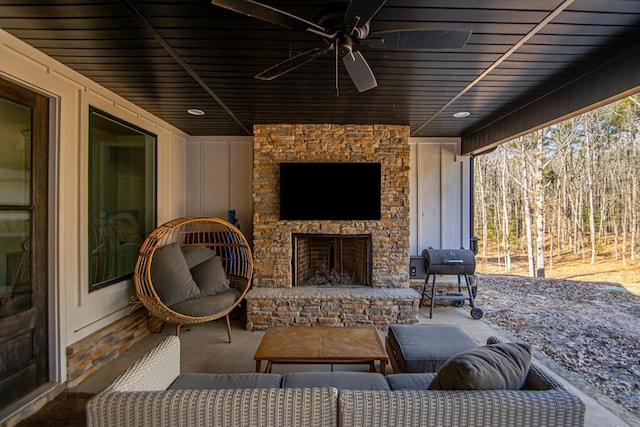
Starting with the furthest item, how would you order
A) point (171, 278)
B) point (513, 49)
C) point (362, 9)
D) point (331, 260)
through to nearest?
point (331, 260), point (171, 278), point (513, 49), point (362, 9)

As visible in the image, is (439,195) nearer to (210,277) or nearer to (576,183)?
(210,277)

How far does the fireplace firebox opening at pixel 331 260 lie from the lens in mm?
4324

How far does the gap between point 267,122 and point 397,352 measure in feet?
10.1

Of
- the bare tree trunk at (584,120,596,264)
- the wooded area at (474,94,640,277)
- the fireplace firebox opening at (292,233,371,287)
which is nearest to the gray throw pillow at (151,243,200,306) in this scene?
the fireplace firebox opening at (292,233,371,287)

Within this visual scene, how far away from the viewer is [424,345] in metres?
2.38

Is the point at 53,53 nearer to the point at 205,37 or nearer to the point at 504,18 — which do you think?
the point at 205,37

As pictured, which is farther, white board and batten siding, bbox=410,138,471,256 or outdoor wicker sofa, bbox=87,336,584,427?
white board and batten siding, bbox=410,138,471,256

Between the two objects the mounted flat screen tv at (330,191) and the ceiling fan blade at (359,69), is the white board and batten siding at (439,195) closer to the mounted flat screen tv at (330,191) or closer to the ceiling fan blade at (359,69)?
the mounted flat screen tv at (330,191)

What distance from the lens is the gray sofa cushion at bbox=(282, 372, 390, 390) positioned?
5.87 feet

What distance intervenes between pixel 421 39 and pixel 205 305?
9.99 feet

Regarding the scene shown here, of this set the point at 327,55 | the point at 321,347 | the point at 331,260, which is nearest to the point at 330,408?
the point at 321,347

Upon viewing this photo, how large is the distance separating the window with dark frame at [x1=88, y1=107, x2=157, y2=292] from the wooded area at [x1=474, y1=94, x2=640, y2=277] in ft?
22.8

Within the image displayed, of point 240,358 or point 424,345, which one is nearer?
point 424,345

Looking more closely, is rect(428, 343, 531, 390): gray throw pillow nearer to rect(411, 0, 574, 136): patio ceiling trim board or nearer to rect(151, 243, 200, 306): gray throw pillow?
rect(411, 0, 574, 136): patio ceiling trim board
